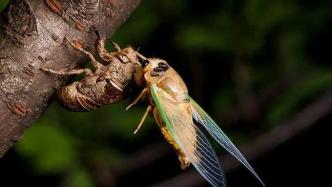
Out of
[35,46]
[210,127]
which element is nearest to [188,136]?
[210,127]

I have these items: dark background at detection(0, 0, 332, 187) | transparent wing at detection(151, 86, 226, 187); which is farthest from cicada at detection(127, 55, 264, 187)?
dark background at detection(0, 0, 332, 187)

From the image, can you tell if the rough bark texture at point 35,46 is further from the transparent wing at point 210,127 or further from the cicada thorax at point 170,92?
the transparent wing at point 210,127

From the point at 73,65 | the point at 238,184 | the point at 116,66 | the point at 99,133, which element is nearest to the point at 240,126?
the point at 238,184

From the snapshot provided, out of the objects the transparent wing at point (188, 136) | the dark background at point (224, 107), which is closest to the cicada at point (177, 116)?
the transparent wing at point (188, 136)

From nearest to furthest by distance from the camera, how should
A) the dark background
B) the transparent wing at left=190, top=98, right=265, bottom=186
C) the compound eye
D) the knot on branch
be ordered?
the knot on branch < the compound eye < the transparent wing at left=190, top=98, right=265, bottom=186 < the dark background

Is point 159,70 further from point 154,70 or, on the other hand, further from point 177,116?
point 177,116

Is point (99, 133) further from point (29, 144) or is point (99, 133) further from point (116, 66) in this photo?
point (116, 66)

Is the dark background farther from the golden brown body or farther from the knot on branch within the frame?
the knot on branch
